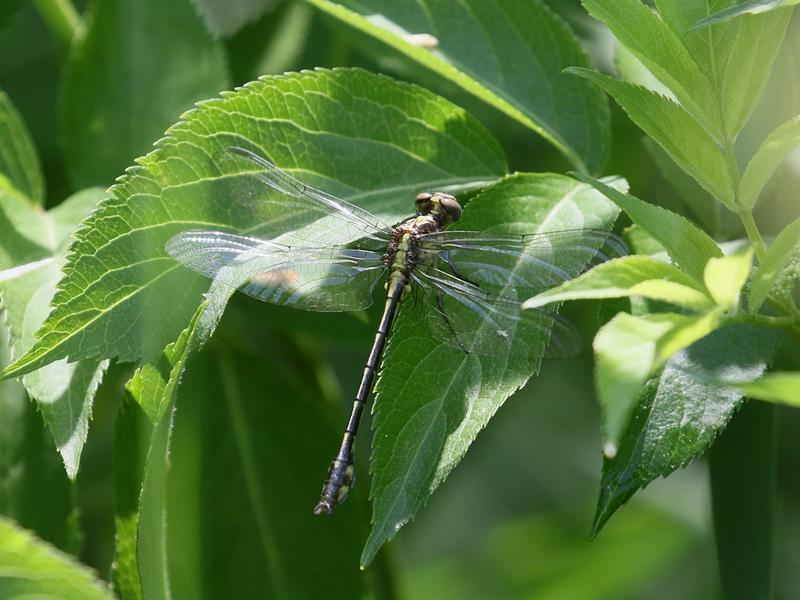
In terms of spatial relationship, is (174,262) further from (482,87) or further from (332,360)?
(332,360)

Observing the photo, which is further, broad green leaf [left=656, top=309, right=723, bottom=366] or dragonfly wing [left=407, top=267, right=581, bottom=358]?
dragonfly wing [left=407, top=267, right=581, bottom=358]

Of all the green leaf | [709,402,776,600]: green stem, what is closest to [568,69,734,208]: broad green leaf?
the green leaf

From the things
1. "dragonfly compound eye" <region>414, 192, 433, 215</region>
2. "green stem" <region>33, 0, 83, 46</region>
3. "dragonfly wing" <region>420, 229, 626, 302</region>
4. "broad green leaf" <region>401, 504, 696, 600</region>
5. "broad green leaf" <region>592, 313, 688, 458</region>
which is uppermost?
"green stem" <region>33, 0, 83, 46</region>

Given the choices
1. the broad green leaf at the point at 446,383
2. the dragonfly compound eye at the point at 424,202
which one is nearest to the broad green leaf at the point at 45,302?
the broad green leaf at the point at 446,383

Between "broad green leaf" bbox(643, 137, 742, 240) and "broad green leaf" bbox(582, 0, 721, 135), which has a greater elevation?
"broad green leaf" bbox(582, 0, 721, 135)

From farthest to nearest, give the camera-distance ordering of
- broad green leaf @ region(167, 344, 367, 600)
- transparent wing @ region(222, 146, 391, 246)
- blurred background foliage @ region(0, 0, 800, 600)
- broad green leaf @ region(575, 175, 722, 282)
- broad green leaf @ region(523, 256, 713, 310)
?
blurred background foliage @ region(0, 0, 800, 600)
broad green leaf @ region(167, 344, 367, 600)
transparent wing @ region(222, 146, 391, 246)
broad green leaf @ region(575, 175, 722, 282)
broad green leaf @ region(523, 256, 713, 310)

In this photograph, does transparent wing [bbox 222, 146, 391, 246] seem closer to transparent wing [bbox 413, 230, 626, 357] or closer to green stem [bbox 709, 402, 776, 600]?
transparent wing [bbox 413, 230, 626, 357]
